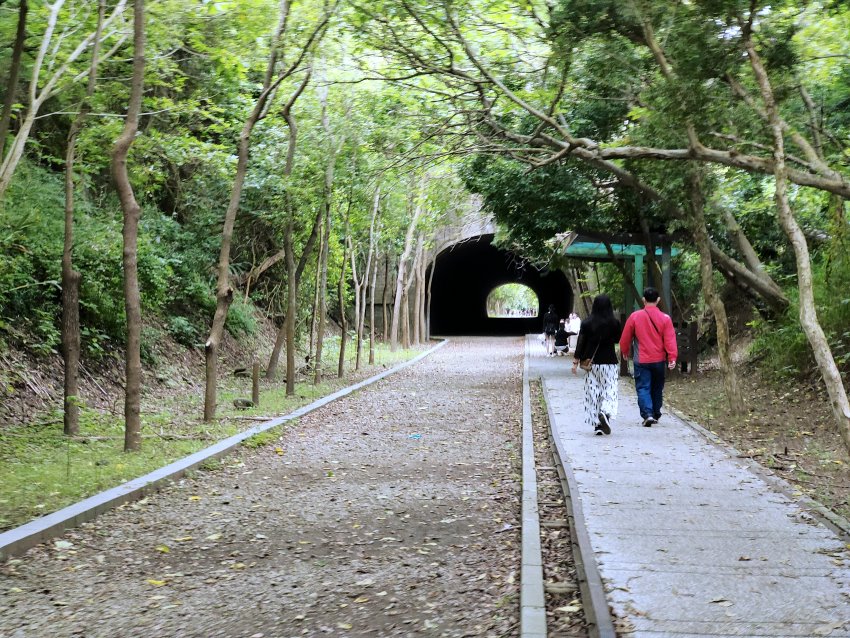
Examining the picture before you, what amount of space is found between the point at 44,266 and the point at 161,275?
2.16 metres

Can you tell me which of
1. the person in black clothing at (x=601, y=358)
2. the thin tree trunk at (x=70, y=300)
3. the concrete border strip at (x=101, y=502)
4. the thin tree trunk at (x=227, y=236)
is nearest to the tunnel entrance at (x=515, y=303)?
the thin tree trunk at (x=227, y=236)

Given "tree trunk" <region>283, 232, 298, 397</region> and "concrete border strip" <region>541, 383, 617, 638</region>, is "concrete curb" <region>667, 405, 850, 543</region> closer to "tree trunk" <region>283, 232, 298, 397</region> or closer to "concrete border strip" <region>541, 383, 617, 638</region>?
"concrete border strip" <region>541, 383, 617, 638</region>

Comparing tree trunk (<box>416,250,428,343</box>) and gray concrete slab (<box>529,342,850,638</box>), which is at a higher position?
tree trunk (<box>416,250,428,343</box>)

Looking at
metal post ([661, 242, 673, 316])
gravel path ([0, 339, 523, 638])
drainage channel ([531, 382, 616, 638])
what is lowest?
gravel path ([0, 339, 523, 638])

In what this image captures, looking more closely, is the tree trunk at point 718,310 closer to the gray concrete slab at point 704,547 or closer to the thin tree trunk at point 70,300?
the gray concrete slab at point 704,547

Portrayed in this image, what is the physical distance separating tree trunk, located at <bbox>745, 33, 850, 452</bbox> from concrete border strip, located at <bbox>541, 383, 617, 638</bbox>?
2.02m

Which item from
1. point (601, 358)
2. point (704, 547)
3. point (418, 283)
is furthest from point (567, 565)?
point (418, 283)

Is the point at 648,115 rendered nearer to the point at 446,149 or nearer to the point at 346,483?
the point at 446,149

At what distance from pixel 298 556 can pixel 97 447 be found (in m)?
5.03

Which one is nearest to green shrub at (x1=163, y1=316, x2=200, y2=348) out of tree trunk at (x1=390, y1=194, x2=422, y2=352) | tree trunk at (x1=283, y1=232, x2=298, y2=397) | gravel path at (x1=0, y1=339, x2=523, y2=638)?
tree trunk at (x1=283, y1=232, x2=298, y2=397)

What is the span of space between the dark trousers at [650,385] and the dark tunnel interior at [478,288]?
33.5 metres

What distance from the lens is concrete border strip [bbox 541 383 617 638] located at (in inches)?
173

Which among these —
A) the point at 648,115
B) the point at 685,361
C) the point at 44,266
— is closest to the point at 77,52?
the point at 44,266

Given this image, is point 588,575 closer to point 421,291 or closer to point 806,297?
point 806,297
